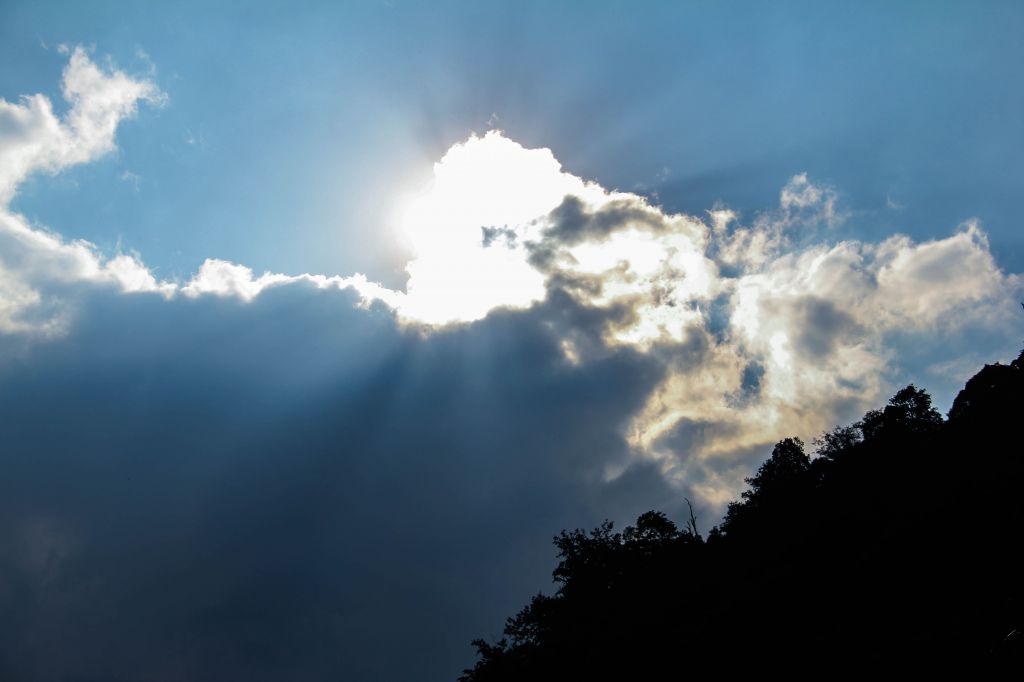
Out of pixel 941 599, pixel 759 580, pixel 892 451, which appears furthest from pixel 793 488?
pixel 941 599

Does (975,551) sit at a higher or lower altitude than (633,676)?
higher

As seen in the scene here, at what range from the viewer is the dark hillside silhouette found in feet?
80.5

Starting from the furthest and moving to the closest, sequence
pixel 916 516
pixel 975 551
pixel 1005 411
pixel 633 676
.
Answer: pixel 1005 411, pixel 633 676, pixel 916 516, pixel 975 551

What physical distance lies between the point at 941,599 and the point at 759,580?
16.4 meters

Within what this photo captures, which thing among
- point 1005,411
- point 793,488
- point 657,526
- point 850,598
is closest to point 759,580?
point 850,598

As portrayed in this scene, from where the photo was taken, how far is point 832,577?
34344 millimetres

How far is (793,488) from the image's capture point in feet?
255

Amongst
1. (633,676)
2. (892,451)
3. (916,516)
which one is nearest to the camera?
(916,516)

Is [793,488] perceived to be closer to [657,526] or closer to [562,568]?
[657,526]

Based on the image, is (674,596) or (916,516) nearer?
(916,516)

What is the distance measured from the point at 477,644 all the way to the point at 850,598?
161 feet

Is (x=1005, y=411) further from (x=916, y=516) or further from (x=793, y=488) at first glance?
(x=793, y=488)

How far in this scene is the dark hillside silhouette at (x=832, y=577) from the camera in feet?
80.5

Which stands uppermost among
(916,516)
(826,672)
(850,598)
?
(916,516)
